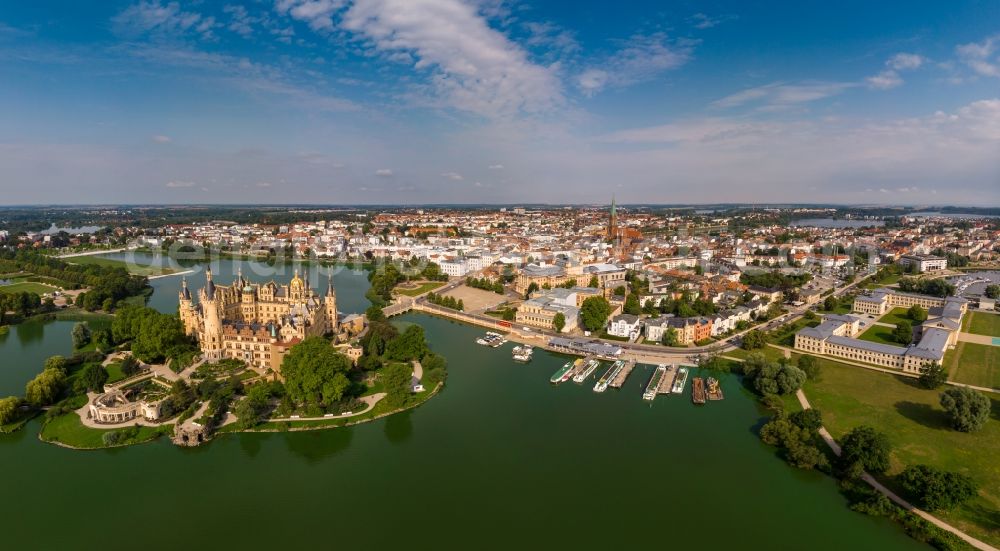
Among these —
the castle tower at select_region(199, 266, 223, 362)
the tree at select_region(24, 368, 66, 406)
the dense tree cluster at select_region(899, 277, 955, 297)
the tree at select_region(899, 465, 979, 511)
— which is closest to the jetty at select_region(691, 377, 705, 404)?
the tree at select_region(899, 465, 979, 511)

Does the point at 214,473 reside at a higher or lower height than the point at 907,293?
lower

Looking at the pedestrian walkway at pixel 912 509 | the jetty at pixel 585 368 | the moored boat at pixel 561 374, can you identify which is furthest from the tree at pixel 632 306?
the pedestrian walkway at pixel 912 509

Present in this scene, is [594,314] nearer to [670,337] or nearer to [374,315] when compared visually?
[670,337]

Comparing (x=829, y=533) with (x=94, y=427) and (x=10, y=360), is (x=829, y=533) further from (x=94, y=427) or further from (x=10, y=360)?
(x=10, y=360)

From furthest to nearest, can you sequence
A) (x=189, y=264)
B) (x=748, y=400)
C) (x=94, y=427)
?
(x=189, y=264) < (x=748, y=400) < (x=94, y=427)

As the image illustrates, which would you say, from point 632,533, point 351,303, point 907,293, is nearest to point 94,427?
point 632,533

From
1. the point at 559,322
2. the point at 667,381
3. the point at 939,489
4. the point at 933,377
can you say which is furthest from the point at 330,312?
the point at 933,377

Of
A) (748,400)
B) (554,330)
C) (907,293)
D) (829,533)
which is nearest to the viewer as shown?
(829,533)
